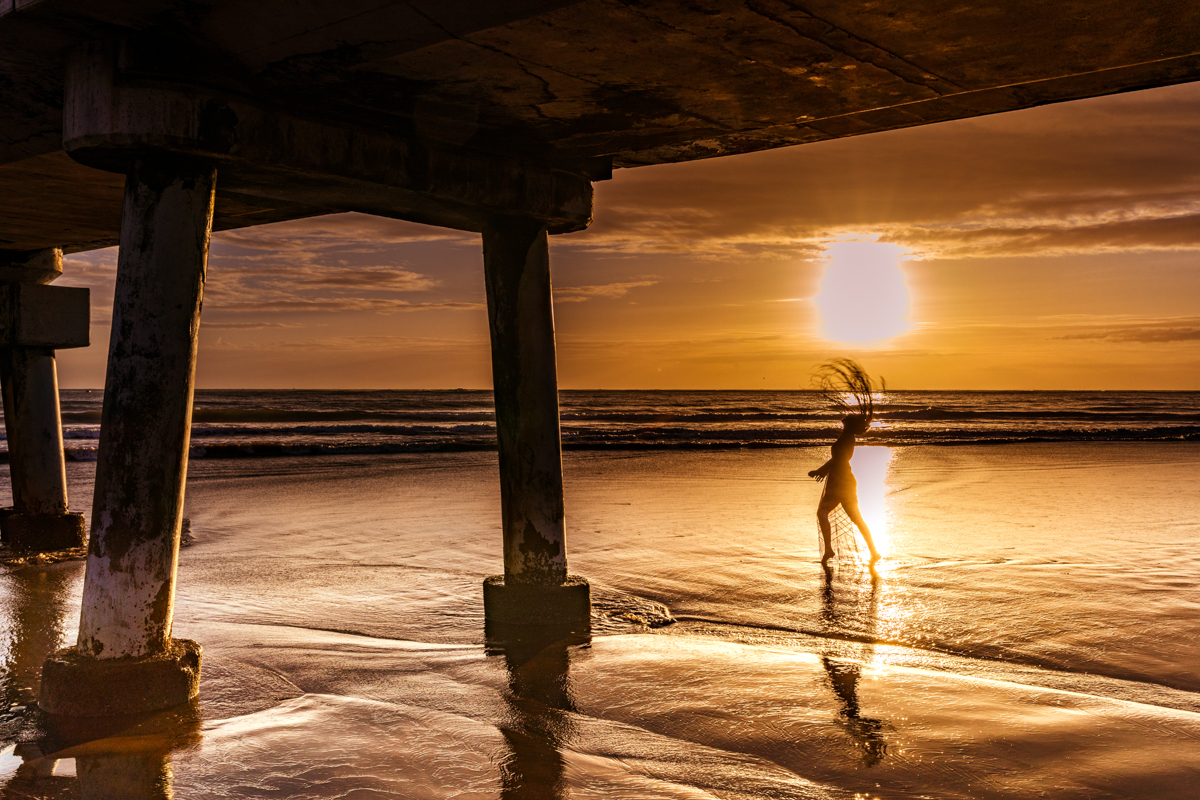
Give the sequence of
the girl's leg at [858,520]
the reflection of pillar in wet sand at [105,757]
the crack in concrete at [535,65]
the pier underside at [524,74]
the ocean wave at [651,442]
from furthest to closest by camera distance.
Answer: the ocean wave at [651,442] < the girl's leg at [858,520] < the crack in concrete at [535,65] < the pier underside at [524,74] < the reflection of pillar in wet sand at [105,757]

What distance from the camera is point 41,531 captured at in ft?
33.8

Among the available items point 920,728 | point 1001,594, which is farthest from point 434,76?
point 1001,594

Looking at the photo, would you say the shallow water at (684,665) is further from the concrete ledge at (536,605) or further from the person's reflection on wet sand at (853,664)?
the concrete ledge at (536,605)

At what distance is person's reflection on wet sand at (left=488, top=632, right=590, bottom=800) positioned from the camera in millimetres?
3871

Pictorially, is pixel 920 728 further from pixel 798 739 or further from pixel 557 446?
pixel 557 446

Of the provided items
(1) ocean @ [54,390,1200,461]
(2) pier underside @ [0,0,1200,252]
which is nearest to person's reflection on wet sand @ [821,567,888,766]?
(2) pier underside @ [0,0,1200,252]

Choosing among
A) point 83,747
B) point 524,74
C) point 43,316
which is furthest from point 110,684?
point 43,316

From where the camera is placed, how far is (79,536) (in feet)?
34.4

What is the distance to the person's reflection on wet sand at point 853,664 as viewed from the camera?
169 inches

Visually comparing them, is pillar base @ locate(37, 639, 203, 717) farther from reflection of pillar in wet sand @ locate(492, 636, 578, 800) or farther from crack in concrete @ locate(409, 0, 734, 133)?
crack in concrete @ locate(409, 0, 734, 133)

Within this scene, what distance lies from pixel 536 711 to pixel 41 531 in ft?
26.7

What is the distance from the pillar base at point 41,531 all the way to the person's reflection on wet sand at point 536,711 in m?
6.65

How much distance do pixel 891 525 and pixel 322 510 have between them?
814cm

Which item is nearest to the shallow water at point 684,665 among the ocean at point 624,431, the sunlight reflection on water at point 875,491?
the sunlight reflection on water at point 875,491
